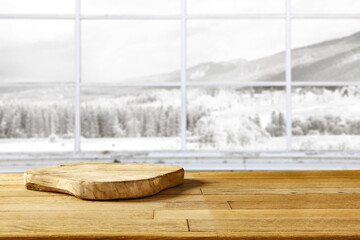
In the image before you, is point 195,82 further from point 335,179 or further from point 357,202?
point 357,202

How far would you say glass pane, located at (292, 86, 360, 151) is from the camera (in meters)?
1.97

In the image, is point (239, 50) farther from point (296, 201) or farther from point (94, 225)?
point (94, 225)

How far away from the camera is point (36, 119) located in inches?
77.3

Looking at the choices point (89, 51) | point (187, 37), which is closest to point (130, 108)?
point (89, 51)

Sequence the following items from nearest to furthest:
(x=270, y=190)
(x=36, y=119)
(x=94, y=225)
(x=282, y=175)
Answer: (x=94, y=225) → (x=270, y=190) → (x=282, y=175) → (x=36, y=119)

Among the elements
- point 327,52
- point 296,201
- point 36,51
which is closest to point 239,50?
point 327,52

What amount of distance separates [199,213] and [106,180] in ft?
0.81

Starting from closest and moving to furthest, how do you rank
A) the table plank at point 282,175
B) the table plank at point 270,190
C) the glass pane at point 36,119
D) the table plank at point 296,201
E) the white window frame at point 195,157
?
the table plank at point 296,201 → the table plank at point 270,190 → the table plank at point 282,175 → the white window frame at point 195,157 → the glass pane at point 36,119

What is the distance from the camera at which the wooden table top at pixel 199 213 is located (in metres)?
0.56

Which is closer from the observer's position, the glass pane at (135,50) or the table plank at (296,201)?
the table plank at (296,201)

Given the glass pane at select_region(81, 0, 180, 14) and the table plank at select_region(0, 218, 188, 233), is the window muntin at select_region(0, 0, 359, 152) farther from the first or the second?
the table plank at select_region(0, 218, 188, 233)

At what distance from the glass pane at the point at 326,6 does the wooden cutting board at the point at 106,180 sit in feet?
4.89

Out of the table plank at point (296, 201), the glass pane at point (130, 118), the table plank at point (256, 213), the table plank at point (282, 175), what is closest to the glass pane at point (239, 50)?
the glass pane at point (130, 118)

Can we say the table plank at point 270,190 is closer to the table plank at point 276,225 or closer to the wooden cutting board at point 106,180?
the wooden cutting board at point 106,180
